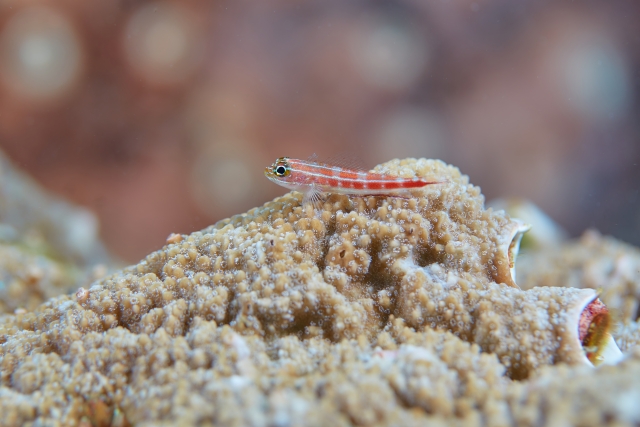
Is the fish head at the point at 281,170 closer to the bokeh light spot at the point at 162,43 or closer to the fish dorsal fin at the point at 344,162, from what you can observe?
the fish dorsal fin at the point at 344,162

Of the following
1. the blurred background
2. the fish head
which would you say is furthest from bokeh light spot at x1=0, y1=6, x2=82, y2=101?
the fish head

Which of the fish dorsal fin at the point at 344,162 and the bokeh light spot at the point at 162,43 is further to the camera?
the bokeh light spot at the point at 162,43

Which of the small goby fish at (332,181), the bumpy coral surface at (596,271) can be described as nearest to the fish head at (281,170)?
the small goby fish at (332,181)

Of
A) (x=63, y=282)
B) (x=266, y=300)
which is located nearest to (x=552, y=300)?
(x=266, y=300)

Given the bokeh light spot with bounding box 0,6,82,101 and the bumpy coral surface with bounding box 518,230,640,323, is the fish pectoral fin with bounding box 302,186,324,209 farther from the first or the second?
the bokeh light spot with bounding box 0,6,82,101

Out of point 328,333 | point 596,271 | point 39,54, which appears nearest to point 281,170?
point 328,333

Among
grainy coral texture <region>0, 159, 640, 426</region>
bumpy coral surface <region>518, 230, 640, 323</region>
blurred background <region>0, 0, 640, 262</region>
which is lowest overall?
grainy coral texture <region>0, 159, 640, 426</region>
